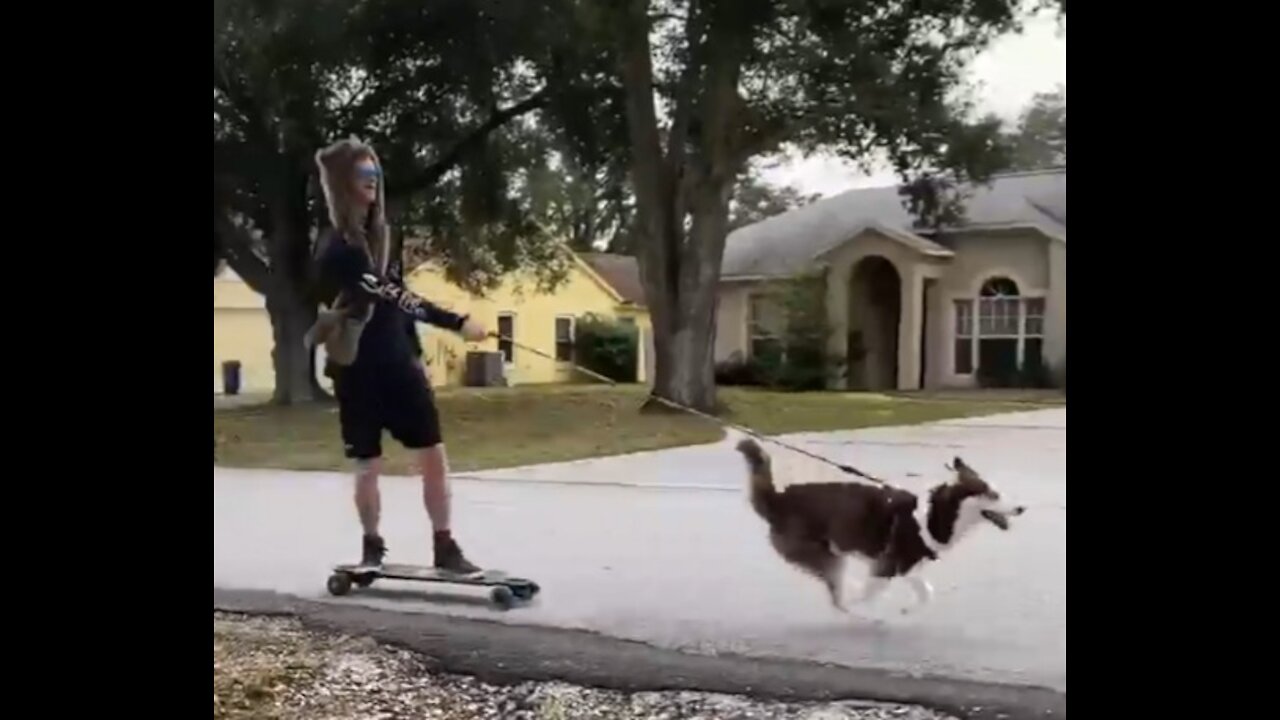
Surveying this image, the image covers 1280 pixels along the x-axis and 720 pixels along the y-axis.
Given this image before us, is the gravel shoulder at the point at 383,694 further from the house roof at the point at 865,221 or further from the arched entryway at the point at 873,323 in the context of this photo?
the house roof at the point at 865,221

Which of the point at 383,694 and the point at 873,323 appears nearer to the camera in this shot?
the point at 873,323

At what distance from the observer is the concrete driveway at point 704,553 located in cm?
226

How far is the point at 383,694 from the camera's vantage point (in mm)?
2604

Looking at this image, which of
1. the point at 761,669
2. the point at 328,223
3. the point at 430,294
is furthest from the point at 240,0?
the point at 761,669

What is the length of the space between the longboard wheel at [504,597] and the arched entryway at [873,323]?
2.31 feet

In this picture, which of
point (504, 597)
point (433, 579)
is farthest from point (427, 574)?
point (504, 597)

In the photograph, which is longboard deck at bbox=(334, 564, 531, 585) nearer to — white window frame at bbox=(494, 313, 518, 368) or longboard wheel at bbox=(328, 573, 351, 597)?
longboard wheel at bbox=(328, 573, 351, 597)

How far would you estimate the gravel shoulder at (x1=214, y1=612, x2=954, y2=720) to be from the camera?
2.37 meters

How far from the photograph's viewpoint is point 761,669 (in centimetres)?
237

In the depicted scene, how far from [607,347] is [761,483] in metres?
0.38

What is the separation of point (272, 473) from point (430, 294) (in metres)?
0.49

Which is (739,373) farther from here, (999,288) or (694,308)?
(999,288)

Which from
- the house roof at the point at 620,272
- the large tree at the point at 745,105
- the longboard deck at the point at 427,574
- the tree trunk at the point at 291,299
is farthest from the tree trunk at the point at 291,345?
the large tree at the point at 745,105
